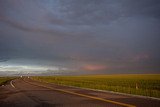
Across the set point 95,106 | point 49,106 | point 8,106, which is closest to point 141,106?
point 95,106

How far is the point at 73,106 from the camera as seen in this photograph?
12.7 metres

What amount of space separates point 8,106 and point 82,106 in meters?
4.43

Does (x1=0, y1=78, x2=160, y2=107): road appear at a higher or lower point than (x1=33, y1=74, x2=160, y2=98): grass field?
lower

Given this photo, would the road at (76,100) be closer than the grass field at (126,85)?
Yes

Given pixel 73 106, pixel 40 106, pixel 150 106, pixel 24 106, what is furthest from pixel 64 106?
pixel 150 106

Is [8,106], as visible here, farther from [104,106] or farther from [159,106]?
[159,106]

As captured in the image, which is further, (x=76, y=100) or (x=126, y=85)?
(x=126, y=85)

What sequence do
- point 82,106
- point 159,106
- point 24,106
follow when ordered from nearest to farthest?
point 159,106 → point 82,106 → point 24,106

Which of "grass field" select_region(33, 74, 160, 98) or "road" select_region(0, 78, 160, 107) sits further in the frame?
"grass field" select_region(33, 74, 160, 98)

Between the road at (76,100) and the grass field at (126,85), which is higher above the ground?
the grass field at (126,85)

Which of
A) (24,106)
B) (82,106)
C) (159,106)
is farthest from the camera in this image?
(24,106)

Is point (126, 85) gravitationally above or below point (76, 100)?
above

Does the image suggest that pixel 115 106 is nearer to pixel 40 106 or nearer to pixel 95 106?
pixel 95 106

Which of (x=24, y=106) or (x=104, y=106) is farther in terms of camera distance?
(x=24, y=106)
